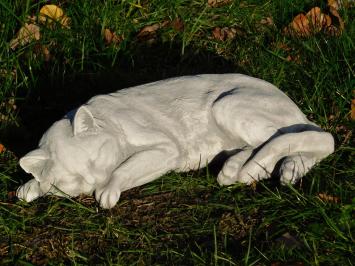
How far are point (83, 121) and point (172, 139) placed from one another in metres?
0.52

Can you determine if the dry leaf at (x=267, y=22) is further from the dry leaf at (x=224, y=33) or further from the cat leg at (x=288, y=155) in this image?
the cat leg at (x=288, y=155)

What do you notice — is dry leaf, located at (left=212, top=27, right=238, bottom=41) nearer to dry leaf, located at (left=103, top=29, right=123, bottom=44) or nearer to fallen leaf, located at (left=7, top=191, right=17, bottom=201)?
dry leaf, located at (left=103, top=29, right=123, bottom=44)

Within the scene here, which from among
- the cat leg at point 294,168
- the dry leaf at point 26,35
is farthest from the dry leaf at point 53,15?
the cat leg at point 294,168

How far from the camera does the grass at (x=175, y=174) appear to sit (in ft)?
11.3

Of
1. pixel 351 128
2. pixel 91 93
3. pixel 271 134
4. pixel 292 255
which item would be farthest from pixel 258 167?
pixel 91 93

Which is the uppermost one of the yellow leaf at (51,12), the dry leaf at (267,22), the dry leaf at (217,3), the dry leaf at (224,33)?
the yellow leaf at (51,12)

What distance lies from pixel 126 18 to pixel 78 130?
2082 mm

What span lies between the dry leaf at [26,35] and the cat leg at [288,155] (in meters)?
2.09

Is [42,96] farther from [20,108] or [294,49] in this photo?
[294,49]

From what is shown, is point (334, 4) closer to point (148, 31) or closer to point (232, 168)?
point (148, 31)

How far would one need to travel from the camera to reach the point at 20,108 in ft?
15.9

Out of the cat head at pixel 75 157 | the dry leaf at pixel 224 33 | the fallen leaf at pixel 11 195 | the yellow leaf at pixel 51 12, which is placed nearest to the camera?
the cat head at pixel 75 157

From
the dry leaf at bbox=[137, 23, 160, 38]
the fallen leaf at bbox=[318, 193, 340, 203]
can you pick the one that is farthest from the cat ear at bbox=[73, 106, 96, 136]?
the dry leaf at bbox=[137, 23, 160, 38]

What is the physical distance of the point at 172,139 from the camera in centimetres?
389
